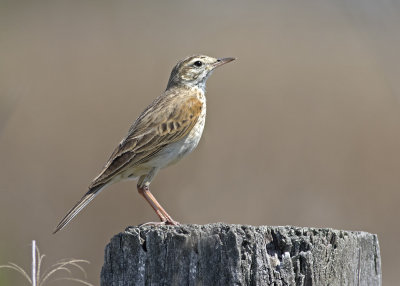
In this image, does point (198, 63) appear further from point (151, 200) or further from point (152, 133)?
point (151, 200)

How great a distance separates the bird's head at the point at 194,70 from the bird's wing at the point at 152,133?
0.54 meters

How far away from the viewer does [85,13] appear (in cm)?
1677

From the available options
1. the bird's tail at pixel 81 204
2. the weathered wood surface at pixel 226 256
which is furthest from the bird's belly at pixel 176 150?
the weathered wood surface at pixel 226 256

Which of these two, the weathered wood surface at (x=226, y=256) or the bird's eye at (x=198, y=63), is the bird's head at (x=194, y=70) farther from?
the weathered wood surface at (x=226, y=256)

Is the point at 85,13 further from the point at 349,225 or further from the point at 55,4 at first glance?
the point at 349,225

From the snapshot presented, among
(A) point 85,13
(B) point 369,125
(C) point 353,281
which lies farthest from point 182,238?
(A) point 85,13

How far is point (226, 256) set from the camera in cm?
396

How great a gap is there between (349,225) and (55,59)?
5932 mm

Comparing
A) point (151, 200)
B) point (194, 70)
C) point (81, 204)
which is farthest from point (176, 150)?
point (194, 70)

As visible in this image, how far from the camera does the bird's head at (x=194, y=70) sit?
758 cm

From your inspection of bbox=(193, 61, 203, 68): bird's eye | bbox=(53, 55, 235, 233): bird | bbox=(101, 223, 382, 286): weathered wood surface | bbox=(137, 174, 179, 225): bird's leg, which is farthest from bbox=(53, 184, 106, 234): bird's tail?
bbox=(193, 61, 203, 68): bird's eye

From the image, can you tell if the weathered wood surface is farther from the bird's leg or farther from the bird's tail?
the bird's leg

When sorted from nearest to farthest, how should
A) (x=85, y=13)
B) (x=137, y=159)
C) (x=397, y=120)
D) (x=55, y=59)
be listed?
(x=137, y=159), (x=397, y=120), (x=55, y=59), (x=85, y=13)

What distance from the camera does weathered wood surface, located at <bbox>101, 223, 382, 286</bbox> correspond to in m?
3.96
